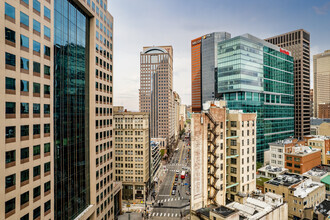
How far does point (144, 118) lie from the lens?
279ft

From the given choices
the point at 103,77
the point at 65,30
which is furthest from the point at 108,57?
the point at 65,30

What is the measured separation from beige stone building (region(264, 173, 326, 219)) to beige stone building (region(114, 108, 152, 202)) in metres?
50.4

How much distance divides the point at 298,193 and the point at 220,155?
21740mm

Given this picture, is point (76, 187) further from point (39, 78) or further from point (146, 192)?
point (146, 192)

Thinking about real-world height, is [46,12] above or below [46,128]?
above

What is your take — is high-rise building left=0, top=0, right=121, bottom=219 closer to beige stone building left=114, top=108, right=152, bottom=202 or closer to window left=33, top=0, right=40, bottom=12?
window left=33, top=0, right=40, bottom=12

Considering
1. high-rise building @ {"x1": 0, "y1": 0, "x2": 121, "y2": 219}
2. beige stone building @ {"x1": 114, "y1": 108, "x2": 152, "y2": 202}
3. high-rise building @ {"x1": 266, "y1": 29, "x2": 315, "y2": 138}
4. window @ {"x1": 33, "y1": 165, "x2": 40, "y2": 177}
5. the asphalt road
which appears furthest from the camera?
high-rise building @ {"x1": 266, "y1": 29, "x2": 315, "y2": 138}

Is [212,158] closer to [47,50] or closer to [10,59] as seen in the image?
[47,50]

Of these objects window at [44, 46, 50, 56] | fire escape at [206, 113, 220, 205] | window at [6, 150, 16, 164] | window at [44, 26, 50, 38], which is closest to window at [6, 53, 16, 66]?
window at [44, 46, 50, 56]

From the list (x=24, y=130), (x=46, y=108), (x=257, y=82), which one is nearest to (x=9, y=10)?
(x=46, y=108)

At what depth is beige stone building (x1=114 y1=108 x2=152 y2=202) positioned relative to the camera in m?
84.5

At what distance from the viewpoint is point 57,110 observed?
1437 inches

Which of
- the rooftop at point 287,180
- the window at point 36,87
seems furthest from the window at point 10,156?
the rooftop at point 287,180

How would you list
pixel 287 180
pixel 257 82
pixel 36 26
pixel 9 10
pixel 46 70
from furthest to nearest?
pixel 257 82 < pixel 287 180 < pixel 46 70 < pixel 36 26 < pixel 9 10
